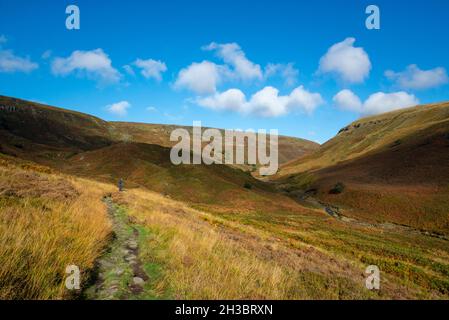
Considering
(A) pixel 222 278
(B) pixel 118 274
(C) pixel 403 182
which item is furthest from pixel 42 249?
(C) pixel 403 182

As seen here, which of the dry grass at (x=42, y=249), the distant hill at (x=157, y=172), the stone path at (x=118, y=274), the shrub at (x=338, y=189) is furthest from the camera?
the shrub at (x=338, y=189)

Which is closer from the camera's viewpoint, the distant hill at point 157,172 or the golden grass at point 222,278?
the golden grass at point 222,278

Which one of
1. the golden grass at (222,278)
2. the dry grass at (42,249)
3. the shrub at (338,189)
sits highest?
the shrub at (338,189)

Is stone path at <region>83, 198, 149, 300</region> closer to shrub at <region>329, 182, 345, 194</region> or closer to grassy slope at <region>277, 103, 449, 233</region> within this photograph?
grassy slope at <region>277, 103, 449, 233</region>

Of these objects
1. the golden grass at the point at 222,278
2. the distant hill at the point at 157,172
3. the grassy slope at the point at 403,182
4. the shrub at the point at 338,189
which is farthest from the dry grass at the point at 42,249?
the shrub at the point at 338,189

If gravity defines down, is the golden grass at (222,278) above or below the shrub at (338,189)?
below

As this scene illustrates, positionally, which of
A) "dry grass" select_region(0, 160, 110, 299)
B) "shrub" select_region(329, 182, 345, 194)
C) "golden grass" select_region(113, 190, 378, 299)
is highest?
"shrub" select_region(329, 182, 345, 194)

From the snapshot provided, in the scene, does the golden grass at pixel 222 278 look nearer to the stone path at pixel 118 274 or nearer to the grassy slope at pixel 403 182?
the stone path at pixel 118 274

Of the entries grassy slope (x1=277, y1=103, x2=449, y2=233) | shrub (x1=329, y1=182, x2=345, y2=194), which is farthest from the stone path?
shrub (x1=329, y1=182, x2=345, y2=194)

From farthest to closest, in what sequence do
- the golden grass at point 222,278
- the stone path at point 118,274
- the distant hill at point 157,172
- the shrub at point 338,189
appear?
the shrub at point 338,189, the distant hill at point 157,172, the golden grass at point 222,278, the stone path at point 118,274

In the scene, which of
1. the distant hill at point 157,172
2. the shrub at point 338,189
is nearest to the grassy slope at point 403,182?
the shrub at point 338,189
